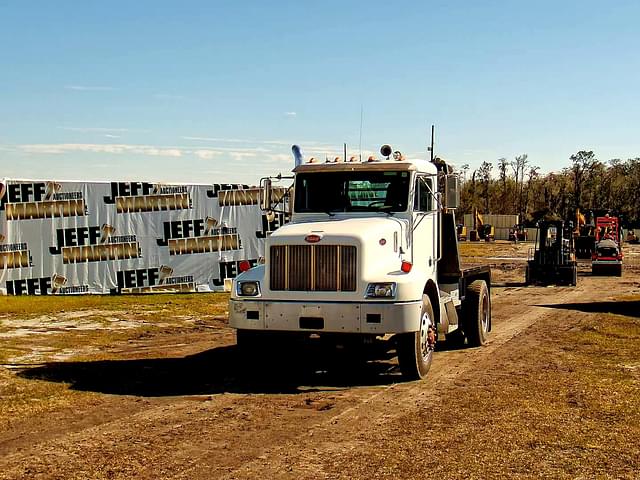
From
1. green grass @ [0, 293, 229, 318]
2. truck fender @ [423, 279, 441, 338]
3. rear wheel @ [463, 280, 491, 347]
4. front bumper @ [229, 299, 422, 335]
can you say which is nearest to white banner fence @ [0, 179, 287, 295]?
green grass @ [0, 293, 229, 318]

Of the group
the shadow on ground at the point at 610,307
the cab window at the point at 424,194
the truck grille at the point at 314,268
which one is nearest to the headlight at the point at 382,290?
the truck grille at the point at 314,268

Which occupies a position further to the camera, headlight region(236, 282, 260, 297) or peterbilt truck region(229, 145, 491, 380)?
headlight region(236, 282, 260, 297)

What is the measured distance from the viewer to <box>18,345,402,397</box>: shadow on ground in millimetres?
10633

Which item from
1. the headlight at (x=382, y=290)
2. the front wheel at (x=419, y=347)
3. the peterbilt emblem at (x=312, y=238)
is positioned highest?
the peterbilt emblem at (x=312, y=238)

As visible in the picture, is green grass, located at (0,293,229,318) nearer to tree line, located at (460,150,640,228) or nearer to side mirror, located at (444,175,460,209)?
side mirror, located at (444,175,460,209)

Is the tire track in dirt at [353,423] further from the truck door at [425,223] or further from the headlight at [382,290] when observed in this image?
the truck door at [425,223]

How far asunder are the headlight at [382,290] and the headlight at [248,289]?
150 cm

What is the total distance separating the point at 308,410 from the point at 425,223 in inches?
163

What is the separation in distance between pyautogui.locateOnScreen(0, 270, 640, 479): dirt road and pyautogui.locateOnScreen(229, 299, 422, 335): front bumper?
812 millimetres

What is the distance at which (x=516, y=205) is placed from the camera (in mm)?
113250

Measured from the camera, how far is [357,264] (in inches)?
413

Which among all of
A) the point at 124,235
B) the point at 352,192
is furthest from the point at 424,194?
the point at 124,235

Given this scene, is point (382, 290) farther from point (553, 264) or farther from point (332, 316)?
point (553, 264)

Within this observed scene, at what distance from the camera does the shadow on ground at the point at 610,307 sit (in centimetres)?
2138
